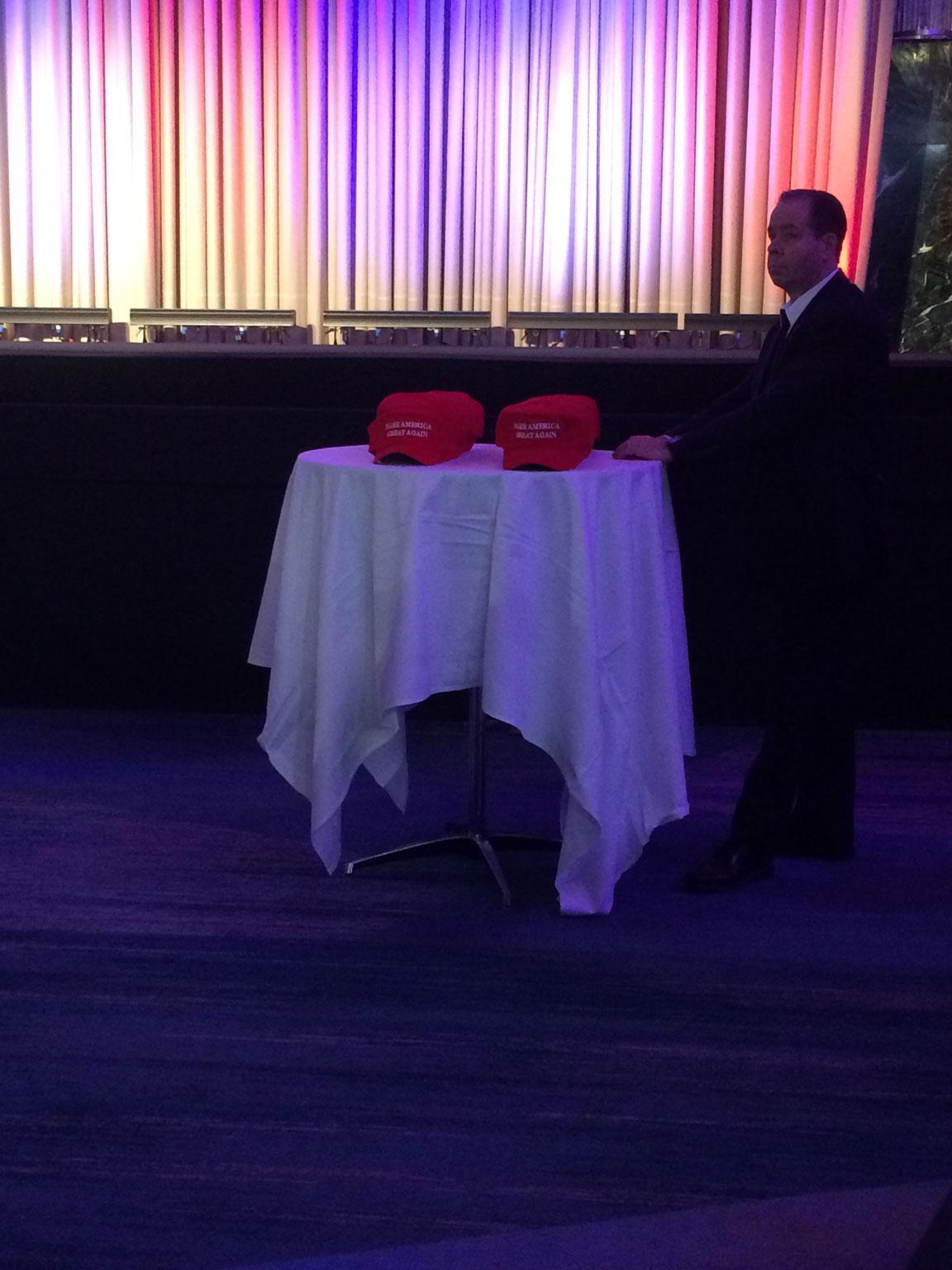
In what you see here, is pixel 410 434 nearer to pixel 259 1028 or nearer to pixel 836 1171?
pixel 259 1028

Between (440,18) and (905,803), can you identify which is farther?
(440,18)

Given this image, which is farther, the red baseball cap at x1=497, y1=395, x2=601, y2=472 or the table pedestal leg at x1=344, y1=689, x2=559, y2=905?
the table pedestal leg at x1=344, y1=689, x2=559, y2=905

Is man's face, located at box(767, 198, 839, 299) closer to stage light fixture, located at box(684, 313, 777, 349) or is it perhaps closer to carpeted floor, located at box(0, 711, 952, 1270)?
carpeted floor, located at box(0, 711, 952, 1270)

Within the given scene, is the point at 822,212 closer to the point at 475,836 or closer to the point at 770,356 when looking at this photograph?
the point at 770,356

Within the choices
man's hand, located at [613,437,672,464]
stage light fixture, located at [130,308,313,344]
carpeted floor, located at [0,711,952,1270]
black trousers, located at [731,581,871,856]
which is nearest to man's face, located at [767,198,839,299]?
man's hand, located at [613,437,672,464]

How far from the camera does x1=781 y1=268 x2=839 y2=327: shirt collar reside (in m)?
2.68

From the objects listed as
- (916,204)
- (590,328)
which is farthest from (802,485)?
(590,328)

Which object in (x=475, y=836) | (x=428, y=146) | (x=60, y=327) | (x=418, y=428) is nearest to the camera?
(x=418, y=428)

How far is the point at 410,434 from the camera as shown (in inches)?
103

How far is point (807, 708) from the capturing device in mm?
2807

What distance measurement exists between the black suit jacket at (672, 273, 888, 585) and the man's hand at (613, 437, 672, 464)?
19 mm

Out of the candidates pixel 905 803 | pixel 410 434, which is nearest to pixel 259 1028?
pixel 410 434

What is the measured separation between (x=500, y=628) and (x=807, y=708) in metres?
0.66

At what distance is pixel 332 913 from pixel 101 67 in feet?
23.3
